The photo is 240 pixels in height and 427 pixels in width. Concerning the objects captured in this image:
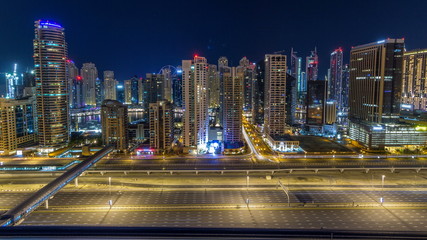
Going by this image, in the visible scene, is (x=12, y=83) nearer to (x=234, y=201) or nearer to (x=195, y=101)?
(x=195, y=101)

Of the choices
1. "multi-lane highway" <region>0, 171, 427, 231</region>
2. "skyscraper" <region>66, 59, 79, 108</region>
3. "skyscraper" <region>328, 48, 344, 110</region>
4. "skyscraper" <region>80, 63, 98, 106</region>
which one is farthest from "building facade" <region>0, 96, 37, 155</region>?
"skyscraper" <region>328, 48, 344, 110</region>

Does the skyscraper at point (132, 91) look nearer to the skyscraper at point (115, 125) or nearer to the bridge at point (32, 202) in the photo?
the skyscraper at point (115, 125)

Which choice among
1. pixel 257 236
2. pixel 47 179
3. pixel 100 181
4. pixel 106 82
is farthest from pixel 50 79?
pixel 106 82

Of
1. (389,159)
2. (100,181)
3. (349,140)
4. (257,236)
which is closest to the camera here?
(257,236)

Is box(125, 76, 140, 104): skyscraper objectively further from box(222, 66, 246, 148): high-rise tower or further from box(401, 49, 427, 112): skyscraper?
box(401, 49, 427, 112): skyscraper

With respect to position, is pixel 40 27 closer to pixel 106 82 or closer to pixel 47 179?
pixel 47 179

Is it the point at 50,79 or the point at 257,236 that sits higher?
the point at 50,79

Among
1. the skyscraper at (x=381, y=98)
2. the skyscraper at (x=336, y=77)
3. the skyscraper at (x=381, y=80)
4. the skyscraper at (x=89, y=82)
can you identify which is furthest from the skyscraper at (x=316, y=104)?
the skyscraper at (x=89, y=82)

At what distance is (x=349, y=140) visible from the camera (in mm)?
41438

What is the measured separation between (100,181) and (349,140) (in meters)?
31.7

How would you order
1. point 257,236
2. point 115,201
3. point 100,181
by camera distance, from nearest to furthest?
point 257,236
point 115,201
point 100,181

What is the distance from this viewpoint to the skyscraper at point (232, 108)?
39.9 meters

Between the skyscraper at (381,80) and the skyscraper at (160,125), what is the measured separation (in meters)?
27.2

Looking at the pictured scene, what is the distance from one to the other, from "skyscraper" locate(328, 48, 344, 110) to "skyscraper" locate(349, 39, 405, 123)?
28.8 m
